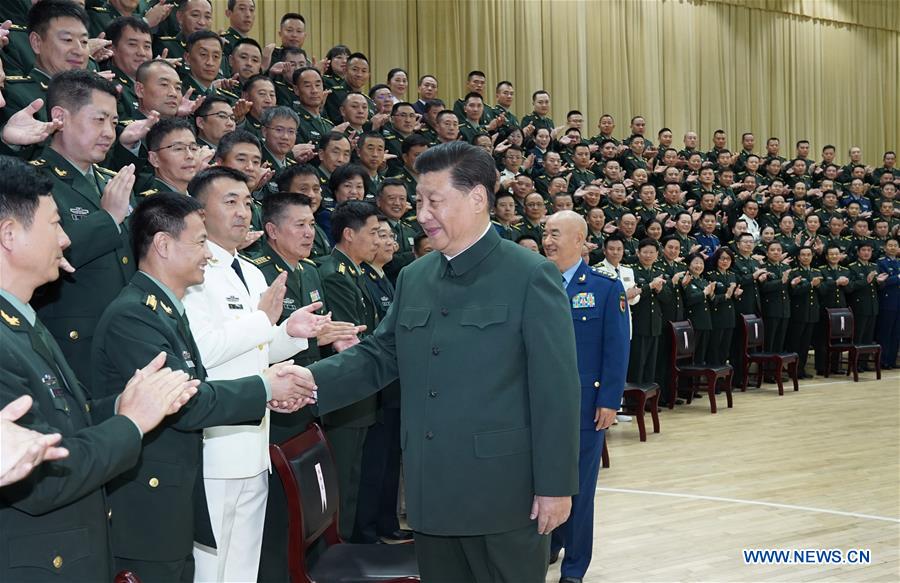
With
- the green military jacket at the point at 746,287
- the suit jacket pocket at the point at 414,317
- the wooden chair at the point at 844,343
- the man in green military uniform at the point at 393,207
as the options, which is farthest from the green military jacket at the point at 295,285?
the wooden chair at the point at 844,343

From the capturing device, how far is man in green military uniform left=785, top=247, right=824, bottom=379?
9.84 m

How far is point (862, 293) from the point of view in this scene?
417 inches

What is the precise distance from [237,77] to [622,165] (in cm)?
567

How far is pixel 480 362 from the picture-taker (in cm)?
212

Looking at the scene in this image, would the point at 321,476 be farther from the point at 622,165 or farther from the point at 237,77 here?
the point at 622,165

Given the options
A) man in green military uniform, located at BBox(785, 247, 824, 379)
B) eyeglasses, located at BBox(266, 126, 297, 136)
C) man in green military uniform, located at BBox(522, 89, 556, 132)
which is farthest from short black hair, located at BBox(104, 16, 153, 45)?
man in green military uniform, located at BBox(785, 247, 824, 379)

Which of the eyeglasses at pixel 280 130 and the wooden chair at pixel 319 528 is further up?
the eyeglasses at pixel 280 130

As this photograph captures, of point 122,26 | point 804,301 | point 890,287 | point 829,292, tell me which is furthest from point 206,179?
point 890,287

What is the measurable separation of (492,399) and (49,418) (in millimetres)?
981

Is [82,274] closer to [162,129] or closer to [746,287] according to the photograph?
[162,129]

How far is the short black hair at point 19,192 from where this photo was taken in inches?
68.6

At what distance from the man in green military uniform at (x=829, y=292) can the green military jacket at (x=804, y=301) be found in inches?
9.7

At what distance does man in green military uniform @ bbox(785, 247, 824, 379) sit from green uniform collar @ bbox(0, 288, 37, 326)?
940 cm

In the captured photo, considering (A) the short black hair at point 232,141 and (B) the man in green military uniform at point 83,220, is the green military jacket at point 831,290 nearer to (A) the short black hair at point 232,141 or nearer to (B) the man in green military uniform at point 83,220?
(A) the short black hair at point 232,141
